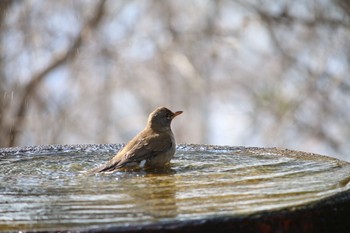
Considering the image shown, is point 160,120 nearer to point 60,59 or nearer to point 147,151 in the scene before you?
point 147,151

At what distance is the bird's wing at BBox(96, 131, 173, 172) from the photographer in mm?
4828

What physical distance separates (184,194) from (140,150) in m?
1.54

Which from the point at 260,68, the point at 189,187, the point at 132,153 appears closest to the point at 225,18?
the point at 260,68

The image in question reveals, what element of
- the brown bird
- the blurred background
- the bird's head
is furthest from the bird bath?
the blurred background

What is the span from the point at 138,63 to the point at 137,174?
934cm

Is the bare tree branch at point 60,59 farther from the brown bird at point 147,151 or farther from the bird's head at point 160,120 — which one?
the brown bird at point 147,151

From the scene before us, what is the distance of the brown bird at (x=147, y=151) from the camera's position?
487cm

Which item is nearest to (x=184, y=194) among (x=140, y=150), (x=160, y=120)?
(x=140, y=150)

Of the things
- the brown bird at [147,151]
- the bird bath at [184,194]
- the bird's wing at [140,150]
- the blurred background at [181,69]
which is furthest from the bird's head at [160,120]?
the blurred background at [181,69]

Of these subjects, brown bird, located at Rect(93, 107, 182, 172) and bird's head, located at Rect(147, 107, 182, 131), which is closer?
brown bird, located at Rect(93, 107, 182, 172)

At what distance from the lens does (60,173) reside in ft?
14.8

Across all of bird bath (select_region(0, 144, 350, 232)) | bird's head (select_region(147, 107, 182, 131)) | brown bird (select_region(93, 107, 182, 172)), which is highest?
bird's head (select_region(147, 107, 182, 131))

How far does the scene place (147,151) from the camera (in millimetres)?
5199

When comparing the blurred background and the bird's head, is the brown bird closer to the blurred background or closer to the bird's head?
the bird's head
